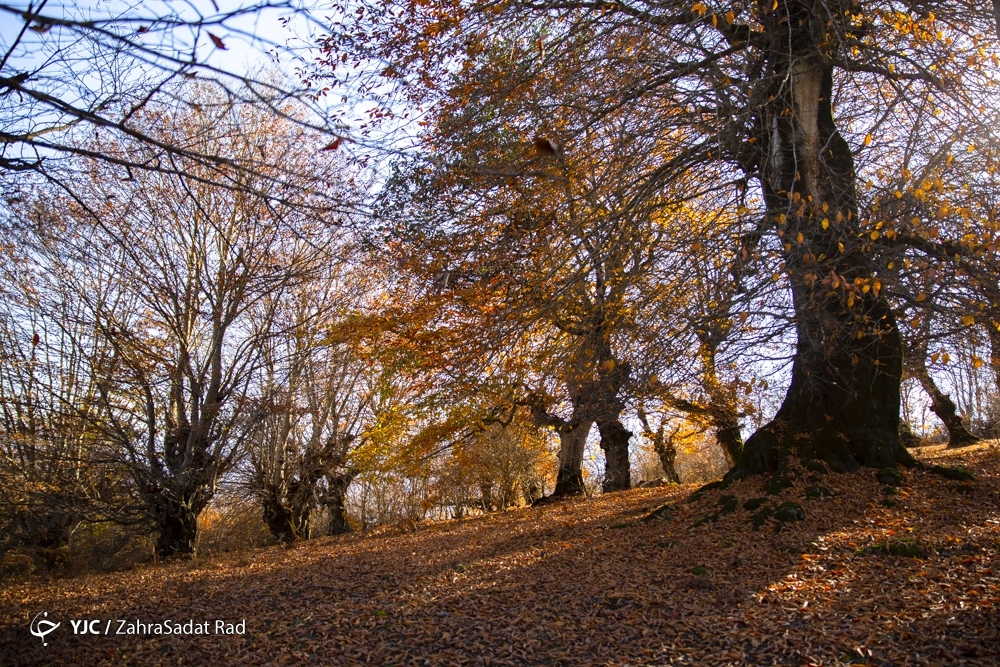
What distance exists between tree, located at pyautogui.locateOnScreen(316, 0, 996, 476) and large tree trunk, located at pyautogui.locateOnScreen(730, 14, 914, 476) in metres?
0.02

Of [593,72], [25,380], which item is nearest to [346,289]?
[25,380]

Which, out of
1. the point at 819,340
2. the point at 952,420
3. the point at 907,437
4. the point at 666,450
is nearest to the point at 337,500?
the point at 666,450

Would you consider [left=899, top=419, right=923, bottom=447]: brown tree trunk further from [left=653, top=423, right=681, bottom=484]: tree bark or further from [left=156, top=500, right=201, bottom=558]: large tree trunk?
[left=156, top=500, right=201, bottom=558]: large tree trunk

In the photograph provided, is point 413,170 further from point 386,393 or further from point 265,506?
point 265,506

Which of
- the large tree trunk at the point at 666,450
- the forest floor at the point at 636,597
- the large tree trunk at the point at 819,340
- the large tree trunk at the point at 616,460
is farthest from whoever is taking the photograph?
the large tree trunk at the point at 666,450

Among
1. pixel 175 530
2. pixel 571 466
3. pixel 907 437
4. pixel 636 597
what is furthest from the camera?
pixel 907 437

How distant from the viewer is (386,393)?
11266 millimetres

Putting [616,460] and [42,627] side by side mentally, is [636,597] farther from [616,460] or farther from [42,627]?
[616,460]

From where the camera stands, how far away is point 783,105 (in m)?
7.15

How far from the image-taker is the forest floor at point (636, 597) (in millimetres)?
3934

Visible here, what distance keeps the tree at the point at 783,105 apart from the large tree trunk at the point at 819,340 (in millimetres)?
20

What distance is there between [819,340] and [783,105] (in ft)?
8.93

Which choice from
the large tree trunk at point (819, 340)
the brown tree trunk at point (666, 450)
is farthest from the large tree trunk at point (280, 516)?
the large tree trunk at point (819, 340)

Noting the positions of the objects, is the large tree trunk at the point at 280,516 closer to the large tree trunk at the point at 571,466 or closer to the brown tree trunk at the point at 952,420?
the large tree trunk at the point at 571,466
